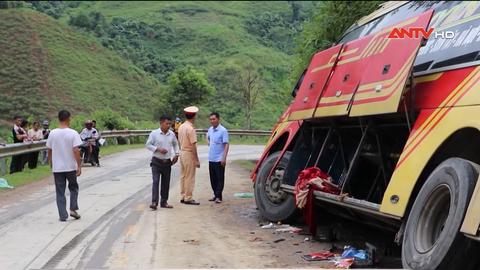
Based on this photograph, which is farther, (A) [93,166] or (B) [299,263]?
(A) [93,166]

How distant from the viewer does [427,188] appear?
498 cm

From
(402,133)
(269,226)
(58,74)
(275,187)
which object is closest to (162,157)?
(275,187)

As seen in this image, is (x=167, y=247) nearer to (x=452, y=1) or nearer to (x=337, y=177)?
(x=337, y=177)

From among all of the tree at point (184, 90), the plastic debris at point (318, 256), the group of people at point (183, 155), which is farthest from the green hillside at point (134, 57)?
the plastic debris at point (318, 256)

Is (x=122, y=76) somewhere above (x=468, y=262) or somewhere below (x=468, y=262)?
above


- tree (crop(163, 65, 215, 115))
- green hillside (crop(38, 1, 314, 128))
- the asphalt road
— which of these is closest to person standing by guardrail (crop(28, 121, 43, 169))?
the asphalt road

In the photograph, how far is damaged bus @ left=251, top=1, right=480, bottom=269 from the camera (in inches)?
185

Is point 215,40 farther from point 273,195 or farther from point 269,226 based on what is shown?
point 269,226

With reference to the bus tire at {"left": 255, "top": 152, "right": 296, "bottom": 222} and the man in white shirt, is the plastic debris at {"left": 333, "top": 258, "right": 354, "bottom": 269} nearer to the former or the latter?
the bus tire at {"left": 255, "top": 152, "right": 296, "bottom": 222}

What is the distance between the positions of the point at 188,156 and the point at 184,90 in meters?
34.8

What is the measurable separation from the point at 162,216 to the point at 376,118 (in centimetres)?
421

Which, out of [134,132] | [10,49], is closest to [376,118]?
[134,132]

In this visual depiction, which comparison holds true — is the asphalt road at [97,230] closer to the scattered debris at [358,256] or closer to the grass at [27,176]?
the grass at [27,176]

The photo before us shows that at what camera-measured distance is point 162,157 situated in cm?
1052
